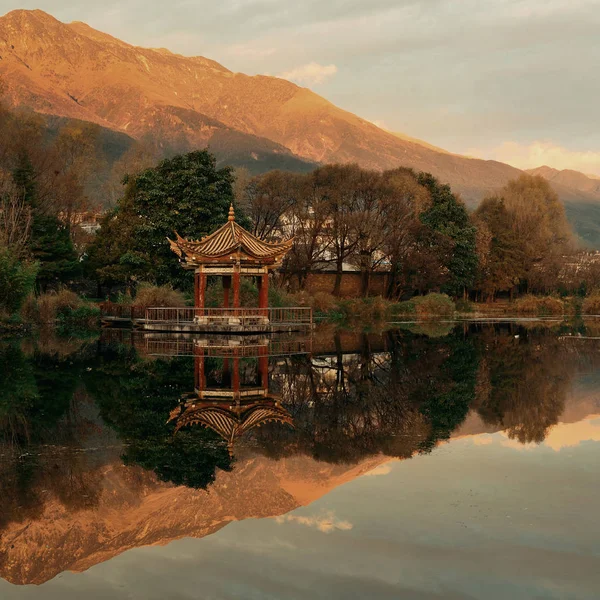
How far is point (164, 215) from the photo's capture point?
152ft

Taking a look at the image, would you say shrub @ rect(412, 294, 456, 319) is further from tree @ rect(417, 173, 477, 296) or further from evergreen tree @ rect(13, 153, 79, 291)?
evergreen tree @ rect(13, 153, 79, 291)

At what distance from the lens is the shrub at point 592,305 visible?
66062 mm

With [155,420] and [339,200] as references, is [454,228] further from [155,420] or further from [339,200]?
[155,420]

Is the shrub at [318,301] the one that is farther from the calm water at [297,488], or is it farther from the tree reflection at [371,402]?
the calm water at [297,488]

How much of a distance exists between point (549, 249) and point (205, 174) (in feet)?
120

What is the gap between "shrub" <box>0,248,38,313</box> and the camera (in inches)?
1335

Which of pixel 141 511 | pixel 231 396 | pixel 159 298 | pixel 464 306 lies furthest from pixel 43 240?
pixel 141 511

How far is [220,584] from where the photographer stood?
6.16 metres

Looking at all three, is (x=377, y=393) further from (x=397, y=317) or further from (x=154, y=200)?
(x=397, y=317)

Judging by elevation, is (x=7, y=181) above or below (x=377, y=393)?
above

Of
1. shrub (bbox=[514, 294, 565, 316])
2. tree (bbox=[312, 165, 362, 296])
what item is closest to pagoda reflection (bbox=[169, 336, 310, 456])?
tree (bbox=[312, 165, 362, 296])

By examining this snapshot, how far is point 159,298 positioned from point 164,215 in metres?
7.40

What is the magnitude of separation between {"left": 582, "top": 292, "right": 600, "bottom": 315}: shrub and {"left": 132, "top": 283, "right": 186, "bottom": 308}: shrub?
130ft

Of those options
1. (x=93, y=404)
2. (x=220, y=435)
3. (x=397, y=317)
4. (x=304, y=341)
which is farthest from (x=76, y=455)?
(x=397, y=317)
